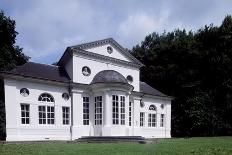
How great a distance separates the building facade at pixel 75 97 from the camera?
2577 cm

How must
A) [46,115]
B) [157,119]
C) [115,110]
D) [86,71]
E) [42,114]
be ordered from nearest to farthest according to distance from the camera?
[42,114], [46,115], [115,110], [86,71], [157,119]

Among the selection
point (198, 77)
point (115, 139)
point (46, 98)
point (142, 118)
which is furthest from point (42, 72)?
point (198, 77)

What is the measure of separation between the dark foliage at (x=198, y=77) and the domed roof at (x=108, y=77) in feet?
49.8

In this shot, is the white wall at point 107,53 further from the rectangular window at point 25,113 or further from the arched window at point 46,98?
the rectangular window at point 25,113

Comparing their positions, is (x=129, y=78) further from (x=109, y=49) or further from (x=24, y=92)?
(x=24, y=92)

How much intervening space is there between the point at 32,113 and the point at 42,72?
400 cm

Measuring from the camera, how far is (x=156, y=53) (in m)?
50.6

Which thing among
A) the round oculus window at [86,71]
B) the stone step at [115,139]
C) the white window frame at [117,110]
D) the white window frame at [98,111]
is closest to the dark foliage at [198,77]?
the white window frame at [117,110]

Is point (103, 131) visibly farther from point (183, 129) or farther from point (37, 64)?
point (183, 129)

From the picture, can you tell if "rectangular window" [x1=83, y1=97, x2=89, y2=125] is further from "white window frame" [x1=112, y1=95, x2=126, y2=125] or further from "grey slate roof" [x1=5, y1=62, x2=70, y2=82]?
"grey slate roof" [x1=5, y1=62, x2=70, y2=82]

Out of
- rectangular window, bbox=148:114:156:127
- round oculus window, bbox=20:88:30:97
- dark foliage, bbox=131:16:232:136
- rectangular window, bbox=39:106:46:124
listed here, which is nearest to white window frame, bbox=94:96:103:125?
rectangular window, bbox=39:106:46:124

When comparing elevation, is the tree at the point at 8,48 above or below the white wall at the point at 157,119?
above

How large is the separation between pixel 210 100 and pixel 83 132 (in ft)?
63.0

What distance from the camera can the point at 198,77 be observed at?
44.1 metres
